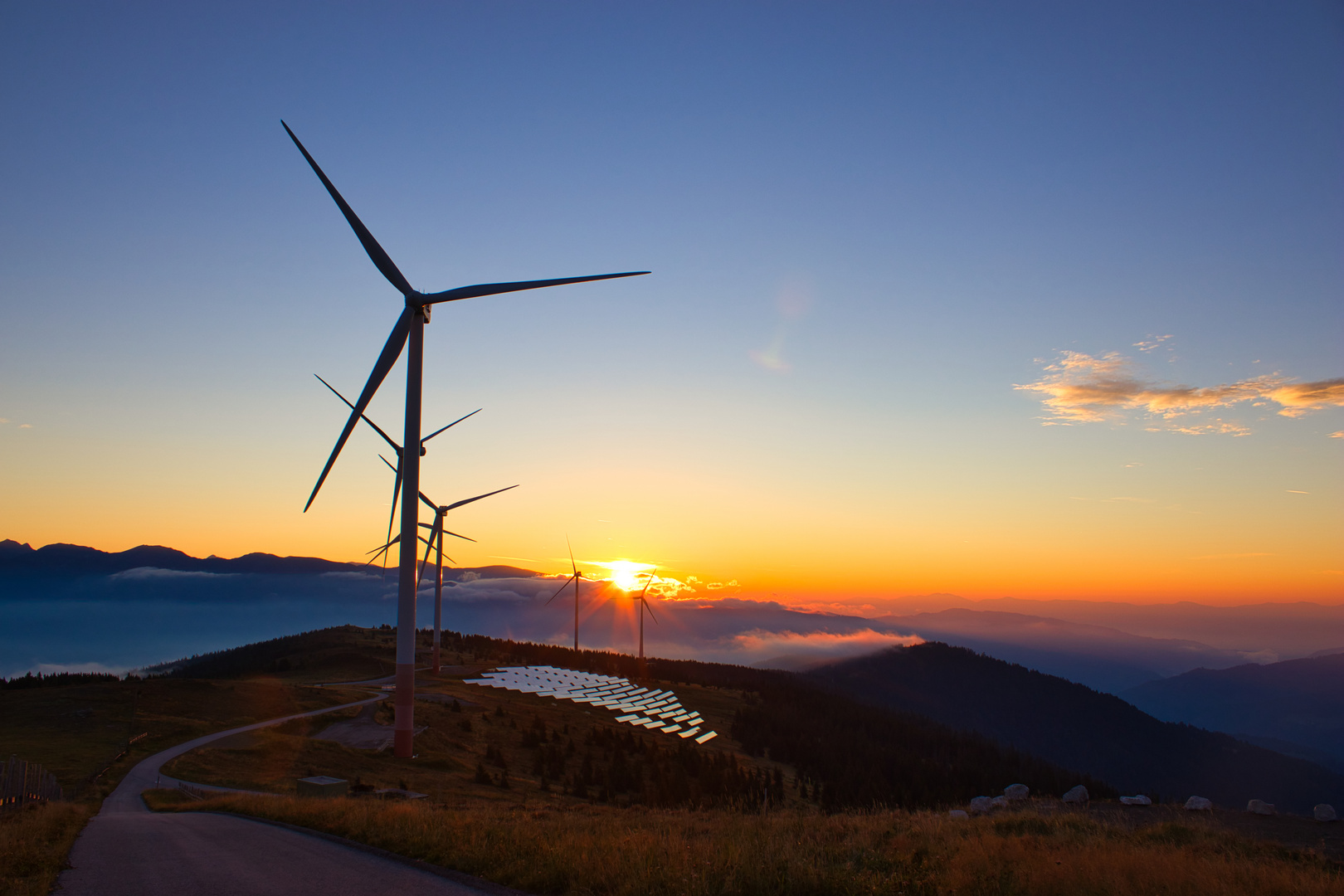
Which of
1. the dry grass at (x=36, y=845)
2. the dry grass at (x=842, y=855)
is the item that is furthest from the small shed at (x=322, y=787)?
the dry grass at (x=842, y=855)

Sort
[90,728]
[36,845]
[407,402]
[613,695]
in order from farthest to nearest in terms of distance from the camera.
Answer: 1. [613,695]
2. [90,728]
3. [407,402]
4. [36,845]

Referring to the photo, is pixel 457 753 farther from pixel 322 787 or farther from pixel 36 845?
pixel 36 845

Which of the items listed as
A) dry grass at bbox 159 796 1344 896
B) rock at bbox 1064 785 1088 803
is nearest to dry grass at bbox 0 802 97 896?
dry grass at bbox 159 796 1344 896

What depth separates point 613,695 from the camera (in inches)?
3664

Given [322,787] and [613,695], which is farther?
[613,695]

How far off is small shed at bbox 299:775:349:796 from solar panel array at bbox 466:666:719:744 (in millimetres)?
49281

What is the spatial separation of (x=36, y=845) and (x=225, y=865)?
5517mm

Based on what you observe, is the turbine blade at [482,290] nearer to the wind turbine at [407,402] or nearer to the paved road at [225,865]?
the wind turbine at [407,402]

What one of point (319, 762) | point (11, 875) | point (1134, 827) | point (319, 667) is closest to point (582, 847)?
point (11, 875)

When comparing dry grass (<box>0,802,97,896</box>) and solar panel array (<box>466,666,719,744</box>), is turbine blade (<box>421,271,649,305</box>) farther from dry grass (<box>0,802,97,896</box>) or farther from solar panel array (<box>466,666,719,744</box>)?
solar panel array (<box>466,666,719,744</box>)

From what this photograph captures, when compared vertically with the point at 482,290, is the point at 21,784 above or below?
below

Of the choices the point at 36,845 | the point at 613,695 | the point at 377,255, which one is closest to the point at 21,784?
A: the point at 36,845

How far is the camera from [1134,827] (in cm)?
2106

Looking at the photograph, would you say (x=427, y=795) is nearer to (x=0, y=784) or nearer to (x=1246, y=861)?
(x=0, y=784)
